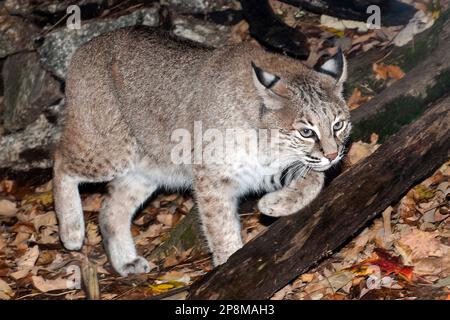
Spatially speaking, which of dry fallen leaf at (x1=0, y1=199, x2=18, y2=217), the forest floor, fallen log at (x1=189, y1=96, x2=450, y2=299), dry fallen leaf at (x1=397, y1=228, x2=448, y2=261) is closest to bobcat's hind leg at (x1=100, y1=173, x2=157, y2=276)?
the forest floor

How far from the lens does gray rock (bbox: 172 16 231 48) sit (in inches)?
320

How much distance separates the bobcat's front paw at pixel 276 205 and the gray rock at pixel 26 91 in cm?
331

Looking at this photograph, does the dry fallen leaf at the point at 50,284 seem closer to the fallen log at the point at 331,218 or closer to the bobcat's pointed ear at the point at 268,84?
the fallen log at the point at 331,218

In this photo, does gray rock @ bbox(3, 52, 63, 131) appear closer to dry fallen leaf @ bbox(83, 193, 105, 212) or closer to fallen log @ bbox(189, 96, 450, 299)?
dry fallen leaf @ bbox(83, 193, 105, 212)

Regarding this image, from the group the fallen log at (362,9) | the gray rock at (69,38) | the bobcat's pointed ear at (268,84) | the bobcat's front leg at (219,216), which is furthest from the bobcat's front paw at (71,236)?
the fallen log at (362,9)

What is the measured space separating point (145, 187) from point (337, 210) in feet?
7.62

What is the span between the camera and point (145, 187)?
6.91m

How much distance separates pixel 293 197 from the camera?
5.27m

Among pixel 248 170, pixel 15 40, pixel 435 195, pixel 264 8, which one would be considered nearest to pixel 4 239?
pixel 15 40

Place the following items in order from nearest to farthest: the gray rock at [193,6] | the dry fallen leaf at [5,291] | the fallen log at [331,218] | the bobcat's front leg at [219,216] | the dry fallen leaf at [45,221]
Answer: the fallen log at [331,218]
the bobcat's front leg at [219,216]
the dry fallen leaf at [5,291]
the dry fallen leaf at [45,221]
the gray rock at [193,6]

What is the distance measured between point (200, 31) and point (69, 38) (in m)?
1.31

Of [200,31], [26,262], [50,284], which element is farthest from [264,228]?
[200,31]

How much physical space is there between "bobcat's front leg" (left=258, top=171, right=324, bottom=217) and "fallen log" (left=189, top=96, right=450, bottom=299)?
14 centimetres

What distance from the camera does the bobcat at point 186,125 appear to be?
544cm
